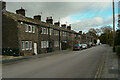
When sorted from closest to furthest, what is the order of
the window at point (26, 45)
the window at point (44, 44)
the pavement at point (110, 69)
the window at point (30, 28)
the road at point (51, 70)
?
the pavement at point (110, 69) < the road at point (51, 70) < the window at point (26, 45) < the window at point (30, 28) < the window at point (44, 44)

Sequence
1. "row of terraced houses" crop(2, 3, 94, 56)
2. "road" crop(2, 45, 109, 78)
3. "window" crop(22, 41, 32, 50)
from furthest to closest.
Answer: "window" crop(22, 41, 32, 50), "row of terraced houses" crop(2, 3, 94, 56), "road" crop(2, 45, 109, 78)

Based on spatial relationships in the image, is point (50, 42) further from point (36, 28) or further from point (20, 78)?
point (20, 78)

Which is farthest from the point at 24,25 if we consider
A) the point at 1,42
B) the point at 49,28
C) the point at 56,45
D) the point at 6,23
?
the point at 56,45

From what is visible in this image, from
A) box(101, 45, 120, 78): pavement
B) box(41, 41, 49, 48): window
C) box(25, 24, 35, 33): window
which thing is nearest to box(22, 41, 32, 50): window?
box(25, 24, 35, 33): window

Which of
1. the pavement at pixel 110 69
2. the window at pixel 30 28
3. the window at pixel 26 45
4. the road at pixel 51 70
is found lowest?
the road at pixel 51 70

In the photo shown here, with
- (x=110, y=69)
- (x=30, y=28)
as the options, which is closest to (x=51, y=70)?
(x=110, y=69)

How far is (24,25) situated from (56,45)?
13356mm

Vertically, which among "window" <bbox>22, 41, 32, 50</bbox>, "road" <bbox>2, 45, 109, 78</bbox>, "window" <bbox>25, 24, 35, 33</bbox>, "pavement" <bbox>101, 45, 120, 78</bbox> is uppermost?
"window" <bbox>25, 24, 35, 33</bbox>

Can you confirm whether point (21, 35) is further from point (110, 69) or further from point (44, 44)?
point (110, 69)

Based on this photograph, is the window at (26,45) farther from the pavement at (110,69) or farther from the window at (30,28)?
the pavement at (110,69)

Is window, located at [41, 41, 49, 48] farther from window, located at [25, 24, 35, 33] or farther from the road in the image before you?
the road

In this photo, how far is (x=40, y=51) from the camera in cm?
2503

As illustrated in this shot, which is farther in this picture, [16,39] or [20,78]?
[16,39]

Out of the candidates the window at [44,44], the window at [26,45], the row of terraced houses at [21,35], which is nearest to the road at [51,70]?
the row of terraced houses at [21,35]
